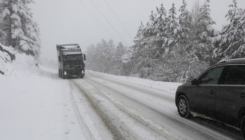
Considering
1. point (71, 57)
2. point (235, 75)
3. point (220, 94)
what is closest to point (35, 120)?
point (220, 94)

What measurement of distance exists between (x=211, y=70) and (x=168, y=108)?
250 centimetres

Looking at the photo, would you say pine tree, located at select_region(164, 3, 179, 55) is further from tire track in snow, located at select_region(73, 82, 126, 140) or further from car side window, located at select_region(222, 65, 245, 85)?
car side window, located at select_region(222, 65, 245, 85)

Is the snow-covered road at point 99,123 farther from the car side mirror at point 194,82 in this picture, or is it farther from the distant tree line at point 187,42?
the distant tree line at point 187,42

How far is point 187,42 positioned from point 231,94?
2209cm

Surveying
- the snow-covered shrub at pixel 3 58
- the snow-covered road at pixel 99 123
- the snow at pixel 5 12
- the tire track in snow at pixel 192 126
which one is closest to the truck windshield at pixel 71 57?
the snow-covered shrub at pixel 3 58

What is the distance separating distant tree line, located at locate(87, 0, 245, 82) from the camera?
1834 cm

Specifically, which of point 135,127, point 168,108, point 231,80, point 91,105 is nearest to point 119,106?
point 91,105

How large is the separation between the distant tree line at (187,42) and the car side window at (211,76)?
13908 mm

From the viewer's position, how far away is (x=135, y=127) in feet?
16.7

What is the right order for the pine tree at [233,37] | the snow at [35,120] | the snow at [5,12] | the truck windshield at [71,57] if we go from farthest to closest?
the snow at [5,12] < the truck windshield at [71,57] < the pine tree at [233,37] < the snow at [35,120]

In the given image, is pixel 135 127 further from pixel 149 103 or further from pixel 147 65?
pixel 147 65

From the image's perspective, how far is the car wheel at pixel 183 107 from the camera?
5891 millimetres

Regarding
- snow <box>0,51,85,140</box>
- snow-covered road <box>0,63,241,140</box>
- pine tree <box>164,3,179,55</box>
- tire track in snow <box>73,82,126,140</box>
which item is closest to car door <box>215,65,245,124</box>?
snow-covered road <box>0,63,241,140</box>

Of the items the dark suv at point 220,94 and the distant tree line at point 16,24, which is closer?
the dark suv at point 220,94
